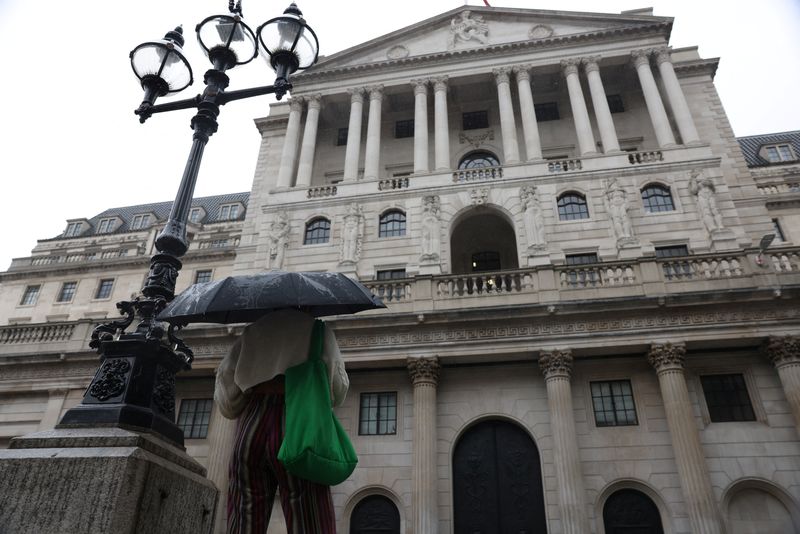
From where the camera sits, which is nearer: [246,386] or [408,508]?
[246,386]

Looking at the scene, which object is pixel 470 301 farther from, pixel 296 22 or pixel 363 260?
pixel 296 22

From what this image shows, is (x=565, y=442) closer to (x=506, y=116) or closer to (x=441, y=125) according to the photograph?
(x=506, y=116)

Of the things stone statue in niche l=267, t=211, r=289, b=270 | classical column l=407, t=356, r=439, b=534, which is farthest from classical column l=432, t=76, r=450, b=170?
classical column l=407, t=356, r=439, b=534

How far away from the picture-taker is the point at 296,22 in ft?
27.7

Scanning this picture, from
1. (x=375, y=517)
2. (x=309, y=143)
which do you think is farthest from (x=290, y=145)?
(x=375, y=517)

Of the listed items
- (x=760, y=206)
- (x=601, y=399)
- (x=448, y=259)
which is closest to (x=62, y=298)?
(x=448, y=259)

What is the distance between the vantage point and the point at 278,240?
82.7ft

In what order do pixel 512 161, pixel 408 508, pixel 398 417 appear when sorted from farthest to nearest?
pixel 512 161 < pixel 398 417 < pixel 408 508

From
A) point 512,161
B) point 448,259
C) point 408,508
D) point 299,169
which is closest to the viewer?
point 408,508

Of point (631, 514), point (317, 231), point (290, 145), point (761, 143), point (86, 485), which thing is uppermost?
point (761, 143)

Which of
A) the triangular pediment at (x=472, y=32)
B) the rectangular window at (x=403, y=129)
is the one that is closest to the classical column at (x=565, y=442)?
the rectangular window at (x=403, y=129)

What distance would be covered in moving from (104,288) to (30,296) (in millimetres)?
6919

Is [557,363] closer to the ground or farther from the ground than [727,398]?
farther from the ground

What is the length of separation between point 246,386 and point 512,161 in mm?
23075
